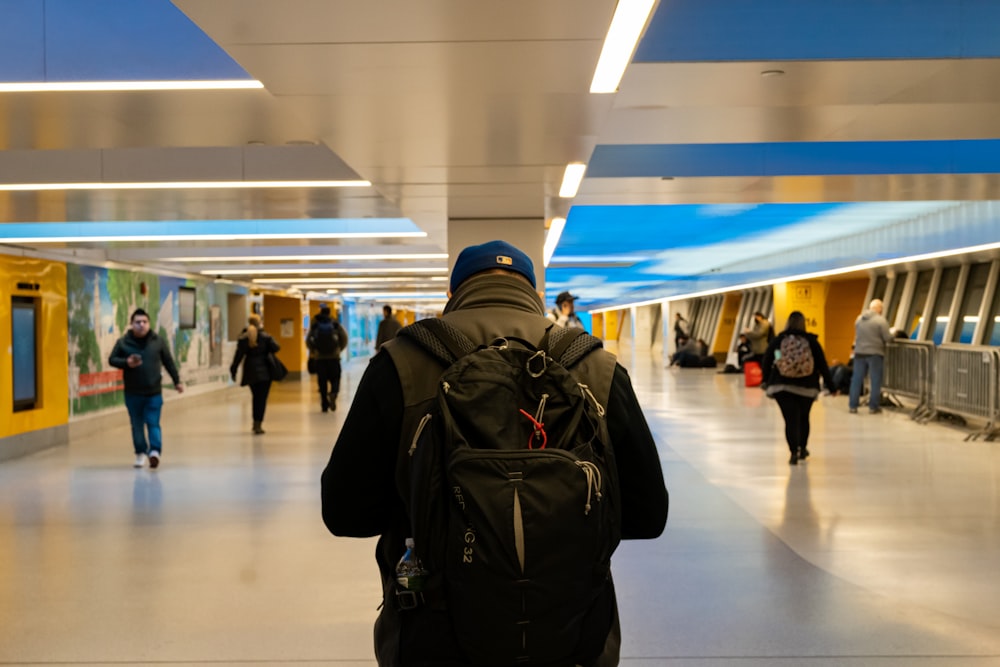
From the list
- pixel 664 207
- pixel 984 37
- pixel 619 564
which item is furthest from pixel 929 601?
pixel 664 207

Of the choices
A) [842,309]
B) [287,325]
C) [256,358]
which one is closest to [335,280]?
[287,325]

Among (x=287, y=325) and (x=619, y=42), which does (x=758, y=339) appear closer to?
(x=287, y=325)

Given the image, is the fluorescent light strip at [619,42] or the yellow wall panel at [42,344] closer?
the fluorescent light strip at [619,42]

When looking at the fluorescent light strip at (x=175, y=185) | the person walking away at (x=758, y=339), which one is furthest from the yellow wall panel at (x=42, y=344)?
the person walking away at (x=758, y=339)

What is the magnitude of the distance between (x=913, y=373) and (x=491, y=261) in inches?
659

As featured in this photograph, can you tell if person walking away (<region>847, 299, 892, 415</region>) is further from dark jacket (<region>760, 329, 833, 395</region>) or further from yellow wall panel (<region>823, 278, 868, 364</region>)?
yellow wall panel (<region>823, 278, 868, 364</region>)

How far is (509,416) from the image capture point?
A: 7.40 feet

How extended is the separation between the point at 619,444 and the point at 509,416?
1.23 feet

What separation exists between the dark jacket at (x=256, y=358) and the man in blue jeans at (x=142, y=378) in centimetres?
384

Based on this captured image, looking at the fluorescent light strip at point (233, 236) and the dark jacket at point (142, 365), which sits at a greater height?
the fluorescent light strip at point (233, 236)

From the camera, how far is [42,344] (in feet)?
50.1

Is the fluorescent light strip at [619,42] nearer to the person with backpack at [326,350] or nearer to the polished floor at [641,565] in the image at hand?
the polished floor at [641,565]

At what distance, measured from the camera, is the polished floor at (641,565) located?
17.1ft

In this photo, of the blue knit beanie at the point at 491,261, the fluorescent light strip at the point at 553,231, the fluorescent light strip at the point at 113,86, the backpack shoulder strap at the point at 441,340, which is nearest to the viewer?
the backpack shoulder strap at the point at 441,340
